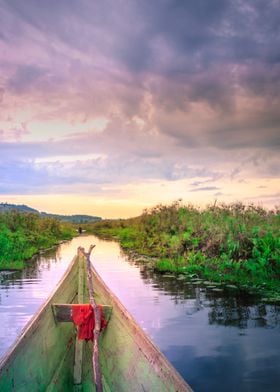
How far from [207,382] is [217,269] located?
9357 mm

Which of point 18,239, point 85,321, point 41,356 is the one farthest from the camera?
point 18,239

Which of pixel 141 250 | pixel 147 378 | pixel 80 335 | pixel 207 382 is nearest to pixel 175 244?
pixel 141 250

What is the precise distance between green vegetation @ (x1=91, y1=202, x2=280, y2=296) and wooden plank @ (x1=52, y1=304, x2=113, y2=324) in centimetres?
735

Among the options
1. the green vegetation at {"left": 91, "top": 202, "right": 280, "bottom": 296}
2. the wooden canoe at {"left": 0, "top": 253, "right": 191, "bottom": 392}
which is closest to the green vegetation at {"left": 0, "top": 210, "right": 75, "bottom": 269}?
the green vegetation at {"left": 91, "top": 202, "right": 280, "bottom": 296}

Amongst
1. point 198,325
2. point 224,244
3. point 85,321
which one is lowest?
point 198,325

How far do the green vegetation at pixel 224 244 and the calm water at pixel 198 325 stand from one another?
1.39 m

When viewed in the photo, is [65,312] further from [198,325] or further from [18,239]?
[18,239]

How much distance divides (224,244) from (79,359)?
10.8 m

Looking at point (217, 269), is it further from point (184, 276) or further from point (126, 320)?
point (126, 320)

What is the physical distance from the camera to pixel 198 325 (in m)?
9.59

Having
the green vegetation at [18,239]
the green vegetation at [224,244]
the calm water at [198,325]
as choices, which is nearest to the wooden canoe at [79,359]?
the calm water at [198,325]

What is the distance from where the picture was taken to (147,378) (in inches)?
160

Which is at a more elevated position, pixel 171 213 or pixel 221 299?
pixel 171 213

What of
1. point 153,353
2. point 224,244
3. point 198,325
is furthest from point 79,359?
point 224,244
